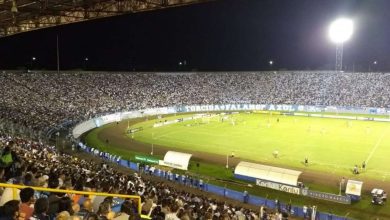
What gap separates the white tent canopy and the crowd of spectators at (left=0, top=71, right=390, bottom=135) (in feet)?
61.3

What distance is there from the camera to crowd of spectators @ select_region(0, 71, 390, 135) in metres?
58.2

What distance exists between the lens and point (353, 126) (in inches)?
2371

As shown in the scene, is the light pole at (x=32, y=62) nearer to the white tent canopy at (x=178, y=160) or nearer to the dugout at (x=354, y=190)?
the white tent canopy at (x=178, y=160)

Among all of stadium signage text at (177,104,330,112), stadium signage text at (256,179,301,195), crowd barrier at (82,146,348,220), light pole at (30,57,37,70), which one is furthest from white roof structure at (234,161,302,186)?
light pole at (30,57,37,70)

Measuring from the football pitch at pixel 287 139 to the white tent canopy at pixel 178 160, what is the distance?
7845mm

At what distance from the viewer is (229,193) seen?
27.9 m

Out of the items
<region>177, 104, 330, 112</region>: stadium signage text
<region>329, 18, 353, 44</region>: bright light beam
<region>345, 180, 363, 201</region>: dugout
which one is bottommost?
<region>345, 180, 363, 201</region>: dugout

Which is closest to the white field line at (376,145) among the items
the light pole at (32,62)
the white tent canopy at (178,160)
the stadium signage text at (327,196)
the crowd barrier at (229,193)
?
the stadium signage text at (327,196)

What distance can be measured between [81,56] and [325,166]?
90523mm

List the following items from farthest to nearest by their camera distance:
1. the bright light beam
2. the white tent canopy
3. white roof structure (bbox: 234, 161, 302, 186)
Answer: the bright light beam
the white tent canopy
white roof structure (bbox: 234, 161, 302, 186)

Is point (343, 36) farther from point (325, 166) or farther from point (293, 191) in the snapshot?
point (293, 191)

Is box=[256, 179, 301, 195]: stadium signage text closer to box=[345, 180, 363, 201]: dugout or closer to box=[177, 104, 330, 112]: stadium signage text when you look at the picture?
A: box=[345, 180, 363, 201]: dugout

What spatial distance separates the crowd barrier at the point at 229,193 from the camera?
2469cm

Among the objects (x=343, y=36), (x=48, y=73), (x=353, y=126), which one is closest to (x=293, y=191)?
(x=353, y=126)
